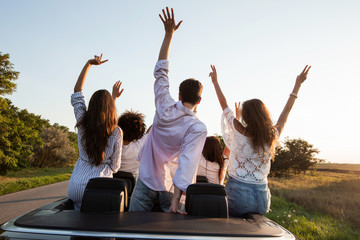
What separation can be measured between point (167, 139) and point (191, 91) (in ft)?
1.63

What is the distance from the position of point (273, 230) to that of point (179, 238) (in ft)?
2.02

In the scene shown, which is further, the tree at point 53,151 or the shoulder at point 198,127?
the tree at point 53,151

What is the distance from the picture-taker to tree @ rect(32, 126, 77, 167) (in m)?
48.3

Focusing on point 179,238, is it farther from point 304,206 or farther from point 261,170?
point 304,206

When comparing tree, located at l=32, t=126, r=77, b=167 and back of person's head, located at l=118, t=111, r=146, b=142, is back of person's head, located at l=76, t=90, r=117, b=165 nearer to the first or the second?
back of person's head, located at l=118, t=111, r=146, b=142

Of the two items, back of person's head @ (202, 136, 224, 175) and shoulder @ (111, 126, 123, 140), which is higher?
shoulder @ (111, 126, 123, 140)

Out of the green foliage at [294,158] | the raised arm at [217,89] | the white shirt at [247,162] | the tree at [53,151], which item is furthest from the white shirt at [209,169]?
the tree at [53,151]

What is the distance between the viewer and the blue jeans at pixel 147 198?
2766 millimetres

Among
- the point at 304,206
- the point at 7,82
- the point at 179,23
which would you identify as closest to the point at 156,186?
the point at 179,23

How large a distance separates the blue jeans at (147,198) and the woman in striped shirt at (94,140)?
498 mm

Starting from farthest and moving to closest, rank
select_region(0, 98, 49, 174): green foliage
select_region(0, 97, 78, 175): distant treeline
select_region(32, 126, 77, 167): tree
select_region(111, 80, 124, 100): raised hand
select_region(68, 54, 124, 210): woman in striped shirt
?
select_region(32, 126, 77, 167): tree, select_region(0, 97, 78, 175): distant treeline, select_region(0, 98, 49, 174): green foliage, select_region(111, 80, 124, 100): raised hand, select_region(68, 54, 124, 210): woman in striped shirt

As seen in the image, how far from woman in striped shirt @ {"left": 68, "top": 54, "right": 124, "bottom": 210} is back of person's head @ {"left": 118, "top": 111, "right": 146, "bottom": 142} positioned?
1607 mm

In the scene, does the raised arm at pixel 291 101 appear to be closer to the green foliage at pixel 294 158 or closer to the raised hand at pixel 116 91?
the raised hand at pixel 116 91

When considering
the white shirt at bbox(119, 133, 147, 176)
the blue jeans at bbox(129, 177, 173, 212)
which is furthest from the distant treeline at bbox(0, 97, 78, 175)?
the blue jeans at bbox(129, 177, 173, 212)
